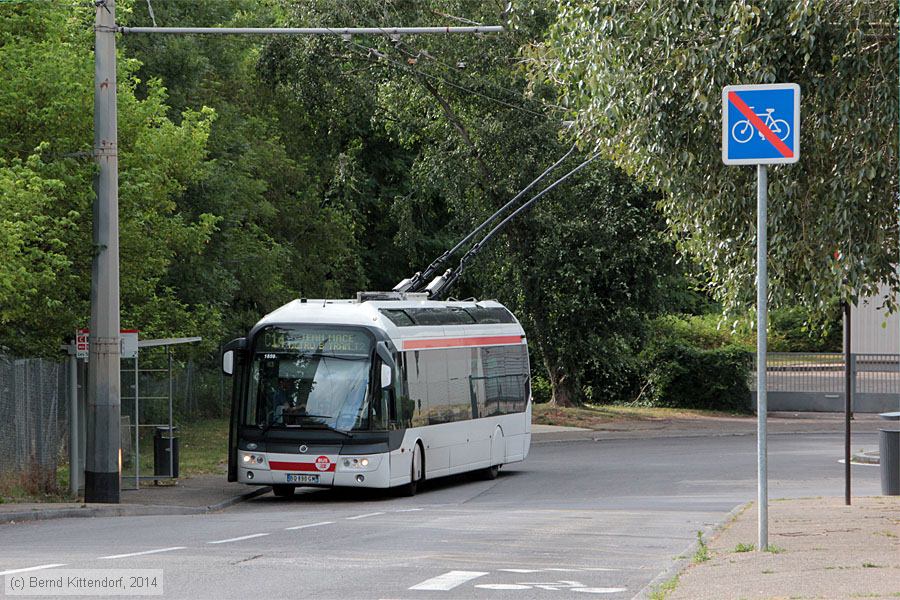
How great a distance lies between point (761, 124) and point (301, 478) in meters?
11.6

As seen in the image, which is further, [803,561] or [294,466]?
[294,466]

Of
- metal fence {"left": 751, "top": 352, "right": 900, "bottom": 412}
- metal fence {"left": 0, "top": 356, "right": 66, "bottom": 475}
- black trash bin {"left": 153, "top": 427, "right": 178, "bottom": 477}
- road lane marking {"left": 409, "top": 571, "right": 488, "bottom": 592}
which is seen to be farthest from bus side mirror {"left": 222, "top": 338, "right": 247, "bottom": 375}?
metal fence {"left": 751, "top": 352, "right": 900, "bottom": 412}

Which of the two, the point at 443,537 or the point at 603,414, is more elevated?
the point at 443,537

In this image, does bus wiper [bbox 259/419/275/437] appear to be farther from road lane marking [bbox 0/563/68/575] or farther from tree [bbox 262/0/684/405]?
Answer: tree [bbox 262/0/684/405]

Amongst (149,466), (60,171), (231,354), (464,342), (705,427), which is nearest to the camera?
(60,171)

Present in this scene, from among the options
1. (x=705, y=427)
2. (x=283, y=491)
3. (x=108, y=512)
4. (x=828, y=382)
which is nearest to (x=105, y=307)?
(x=108, y=512)

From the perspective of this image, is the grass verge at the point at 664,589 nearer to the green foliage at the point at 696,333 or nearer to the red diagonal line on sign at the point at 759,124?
the red diagonal line on sign at the point at 759,124

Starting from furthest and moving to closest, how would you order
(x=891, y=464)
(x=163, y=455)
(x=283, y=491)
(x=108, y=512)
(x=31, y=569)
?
(x=163, y=455) → (x=283, y=491) → (x=891, y=464) → (x=108, y=512) → (x=31, y=569)

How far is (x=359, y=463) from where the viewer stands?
67.6ft

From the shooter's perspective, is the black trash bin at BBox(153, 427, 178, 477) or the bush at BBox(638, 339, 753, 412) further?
the bush at BBox(638, 339, 753, 412)

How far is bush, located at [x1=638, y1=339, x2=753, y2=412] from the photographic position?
43844 millimetres

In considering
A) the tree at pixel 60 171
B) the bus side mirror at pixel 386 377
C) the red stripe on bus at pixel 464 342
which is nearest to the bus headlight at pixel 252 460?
the bus side mirror at pixel 386 377

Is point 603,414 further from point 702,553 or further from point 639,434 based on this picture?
point 702,553

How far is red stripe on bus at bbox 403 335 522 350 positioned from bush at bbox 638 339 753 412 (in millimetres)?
17796
